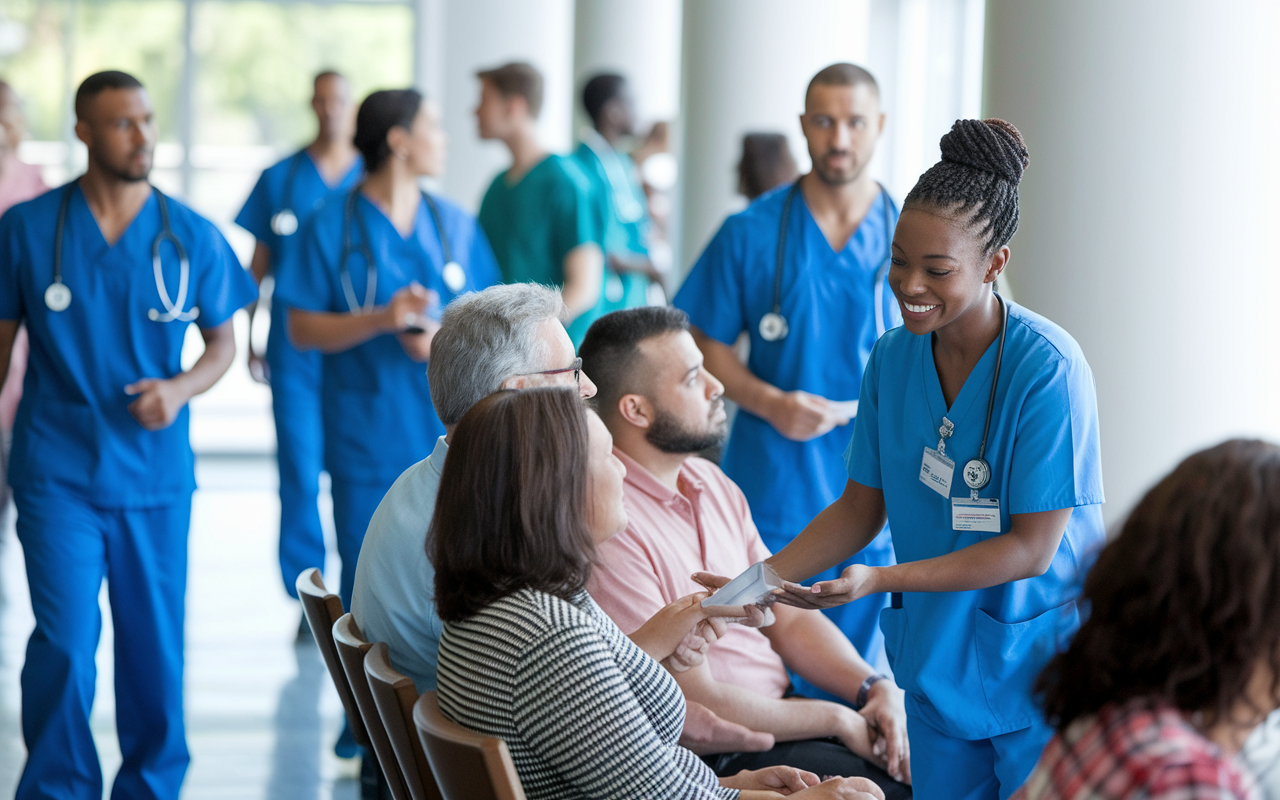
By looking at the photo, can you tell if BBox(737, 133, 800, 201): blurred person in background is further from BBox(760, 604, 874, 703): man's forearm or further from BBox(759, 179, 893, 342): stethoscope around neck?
BBox(760, 604, 874, 703): man's forearm

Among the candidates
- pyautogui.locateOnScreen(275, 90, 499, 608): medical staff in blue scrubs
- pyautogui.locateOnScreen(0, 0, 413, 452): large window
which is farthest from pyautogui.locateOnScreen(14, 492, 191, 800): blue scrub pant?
pyautogui.locateOnScreen(0, 0, 413, 452): large window

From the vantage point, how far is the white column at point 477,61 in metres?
8.03

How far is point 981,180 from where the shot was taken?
60.6 inches

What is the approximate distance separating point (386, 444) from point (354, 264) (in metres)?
0.49

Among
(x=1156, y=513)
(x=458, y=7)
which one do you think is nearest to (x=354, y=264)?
(x=1156, y=513)

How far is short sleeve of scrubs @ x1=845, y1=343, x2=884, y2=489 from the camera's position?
5.93ft

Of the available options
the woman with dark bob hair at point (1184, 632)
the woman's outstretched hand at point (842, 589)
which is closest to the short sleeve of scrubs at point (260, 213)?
the woman's outstretched hand at point (842, 589)

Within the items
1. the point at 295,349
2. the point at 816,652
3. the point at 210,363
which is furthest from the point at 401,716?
the point at 295,349

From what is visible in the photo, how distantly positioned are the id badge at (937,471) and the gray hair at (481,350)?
0.62 meters

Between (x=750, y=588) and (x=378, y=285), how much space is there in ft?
6.54

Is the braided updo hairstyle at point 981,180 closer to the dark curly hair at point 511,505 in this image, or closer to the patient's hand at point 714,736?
the dark curly hair at point 511,505

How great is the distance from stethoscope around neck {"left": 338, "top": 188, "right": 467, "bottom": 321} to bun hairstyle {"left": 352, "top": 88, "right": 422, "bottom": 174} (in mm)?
165

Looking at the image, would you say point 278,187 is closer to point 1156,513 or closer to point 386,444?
point 386,444

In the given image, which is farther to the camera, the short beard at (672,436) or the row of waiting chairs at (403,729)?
the short beard at (672,436)
